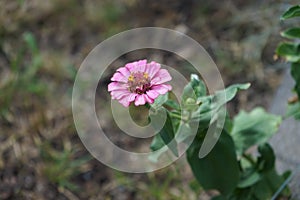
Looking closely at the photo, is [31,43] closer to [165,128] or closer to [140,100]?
[165,128]

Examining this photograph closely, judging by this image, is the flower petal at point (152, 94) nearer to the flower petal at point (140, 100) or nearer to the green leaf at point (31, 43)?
the flower petal at point (140, 100)

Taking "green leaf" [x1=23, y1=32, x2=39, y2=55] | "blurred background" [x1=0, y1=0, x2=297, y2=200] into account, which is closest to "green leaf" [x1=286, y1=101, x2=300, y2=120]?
"blurred background" [x1=0, y1=0, x2=297, y2=200]

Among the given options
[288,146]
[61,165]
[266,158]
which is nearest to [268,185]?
[266,158]

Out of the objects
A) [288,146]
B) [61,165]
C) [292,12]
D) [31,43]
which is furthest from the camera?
[31,43]

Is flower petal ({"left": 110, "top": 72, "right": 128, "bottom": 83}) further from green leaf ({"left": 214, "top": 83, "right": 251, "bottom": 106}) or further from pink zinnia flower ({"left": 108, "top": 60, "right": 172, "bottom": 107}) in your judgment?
green leaf ({"left": 214, "top": 83, "right": 251, "bottom": 106})

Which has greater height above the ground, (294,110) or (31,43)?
(31,43)

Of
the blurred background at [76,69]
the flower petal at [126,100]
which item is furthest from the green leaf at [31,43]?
the flower petal at [126,100]
